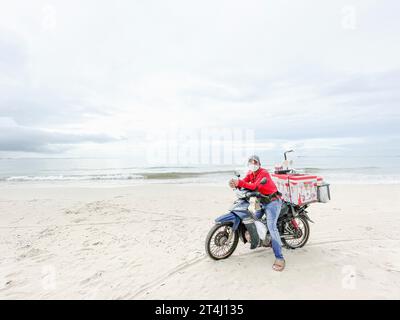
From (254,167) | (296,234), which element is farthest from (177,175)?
(254,167)

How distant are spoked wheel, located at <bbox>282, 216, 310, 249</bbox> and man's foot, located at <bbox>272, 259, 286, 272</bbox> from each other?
2.42 feet

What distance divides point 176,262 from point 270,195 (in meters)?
2.14

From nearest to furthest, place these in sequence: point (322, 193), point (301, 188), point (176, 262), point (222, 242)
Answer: point (222, 242) < point (176, 262) < point (301, 188) < point (322, 193)

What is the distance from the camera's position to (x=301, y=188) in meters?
4.70

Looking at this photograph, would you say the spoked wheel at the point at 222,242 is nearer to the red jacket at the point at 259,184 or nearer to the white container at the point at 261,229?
the white container at the point at 261,229

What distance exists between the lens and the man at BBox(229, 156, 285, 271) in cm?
415

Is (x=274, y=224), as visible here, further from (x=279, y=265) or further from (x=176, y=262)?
(x=176, y=262)

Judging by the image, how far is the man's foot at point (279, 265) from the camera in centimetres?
408

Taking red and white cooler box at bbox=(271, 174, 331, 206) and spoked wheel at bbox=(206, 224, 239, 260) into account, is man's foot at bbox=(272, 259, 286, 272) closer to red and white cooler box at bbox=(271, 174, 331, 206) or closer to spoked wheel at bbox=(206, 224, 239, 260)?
spoked wheel at bbox=(206, 224, 239, 260)

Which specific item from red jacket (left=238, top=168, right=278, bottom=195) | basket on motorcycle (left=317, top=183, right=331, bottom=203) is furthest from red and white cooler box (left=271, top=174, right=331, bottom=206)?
red jacket (left=238, top=168, right=278, bottom=195)

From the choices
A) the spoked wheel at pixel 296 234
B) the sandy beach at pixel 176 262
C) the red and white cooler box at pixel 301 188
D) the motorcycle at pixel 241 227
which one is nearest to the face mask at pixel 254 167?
the motorcycle at pixel 241 227
